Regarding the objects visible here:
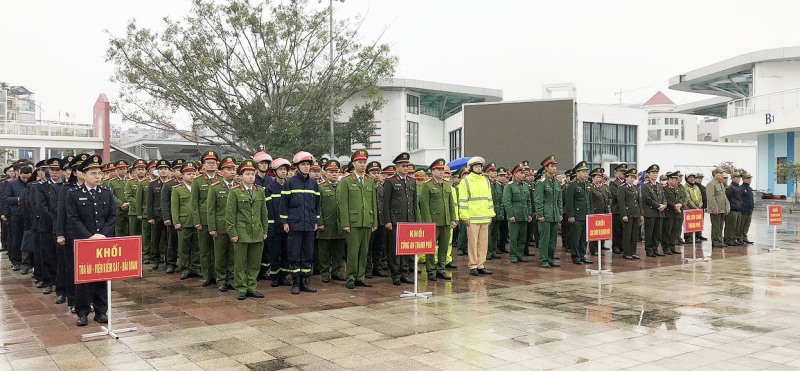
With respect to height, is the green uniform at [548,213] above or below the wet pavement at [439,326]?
above

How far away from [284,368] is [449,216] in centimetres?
505

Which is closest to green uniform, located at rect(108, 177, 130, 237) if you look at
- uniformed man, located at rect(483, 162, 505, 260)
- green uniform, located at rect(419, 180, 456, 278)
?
green uniform, located at rect(419, 180, 456, 278)

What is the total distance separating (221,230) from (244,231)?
655 millimetres

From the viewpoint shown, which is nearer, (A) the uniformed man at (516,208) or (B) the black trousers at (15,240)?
(B) the black trousers at (15,240)

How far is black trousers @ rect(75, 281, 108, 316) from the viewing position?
6.46 metres

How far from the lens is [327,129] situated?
27.4 meters

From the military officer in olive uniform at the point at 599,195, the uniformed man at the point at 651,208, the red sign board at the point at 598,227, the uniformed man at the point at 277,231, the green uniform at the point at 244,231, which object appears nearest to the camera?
the green uniform at the point at 244,231

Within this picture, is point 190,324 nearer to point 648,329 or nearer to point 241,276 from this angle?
point 241,276

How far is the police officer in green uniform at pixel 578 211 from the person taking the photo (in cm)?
1123

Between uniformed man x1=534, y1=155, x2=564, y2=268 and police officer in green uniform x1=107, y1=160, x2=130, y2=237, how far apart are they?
730cm

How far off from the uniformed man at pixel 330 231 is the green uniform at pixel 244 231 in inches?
55.3

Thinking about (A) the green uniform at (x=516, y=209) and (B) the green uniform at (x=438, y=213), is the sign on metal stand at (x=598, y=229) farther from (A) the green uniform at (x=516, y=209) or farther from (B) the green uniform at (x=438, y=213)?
(B) the green uniform at (x=438, y=213)

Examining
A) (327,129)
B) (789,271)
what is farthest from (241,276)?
(327,129)

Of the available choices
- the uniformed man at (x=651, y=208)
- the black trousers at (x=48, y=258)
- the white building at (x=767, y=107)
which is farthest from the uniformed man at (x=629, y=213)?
the white building at (x=767, y=107)
